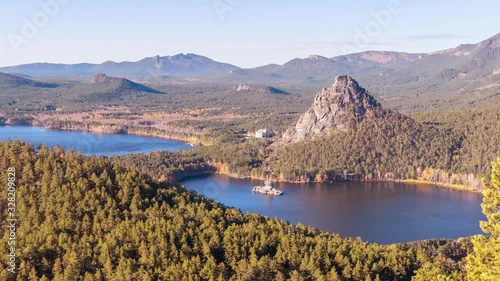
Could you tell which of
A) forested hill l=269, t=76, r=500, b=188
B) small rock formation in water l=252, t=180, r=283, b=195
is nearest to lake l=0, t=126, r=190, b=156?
forested hill l=269, t=76, r=500, b=188

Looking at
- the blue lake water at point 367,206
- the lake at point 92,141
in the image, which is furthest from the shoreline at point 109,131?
the blue lake water at point 367,206

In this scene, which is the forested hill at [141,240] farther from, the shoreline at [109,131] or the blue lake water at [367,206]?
the shoreline at [109,131]

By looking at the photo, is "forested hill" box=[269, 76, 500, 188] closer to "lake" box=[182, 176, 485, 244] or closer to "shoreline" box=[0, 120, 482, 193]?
"shoreline" box=[0, 120, 482, 193]

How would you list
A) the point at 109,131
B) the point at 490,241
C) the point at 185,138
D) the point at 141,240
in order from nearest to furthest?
Answer: the point at 490,241
the point at 141,240
the point at 185,138
the point at 109,131

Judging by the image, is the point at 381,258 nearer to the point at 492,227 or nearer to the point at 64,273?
the point at 492,227

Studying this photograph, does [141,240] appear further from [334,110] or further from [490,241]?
[334,110]

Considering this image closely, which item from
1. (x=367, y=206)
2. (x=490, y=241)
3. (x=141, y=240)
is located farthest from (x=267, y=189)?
(x=490, y=241)

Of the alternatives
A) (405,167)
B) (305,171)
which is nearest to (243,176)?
(305,171)
